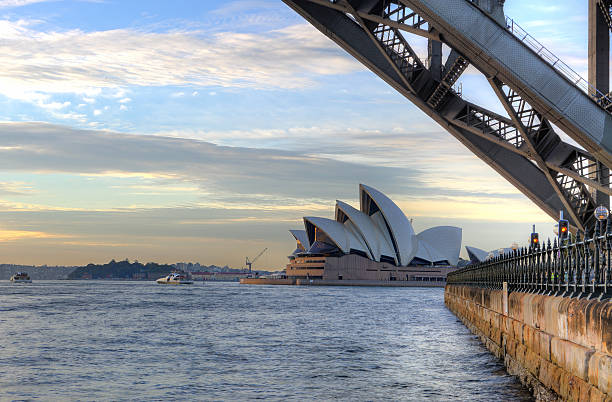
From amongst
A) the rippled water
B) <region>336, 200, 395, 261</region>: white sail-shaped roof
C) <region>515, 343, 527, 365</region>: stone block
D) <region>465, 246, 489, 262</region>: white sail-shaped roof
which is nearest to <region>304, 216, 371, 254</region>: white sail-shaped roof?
<region>336, 200, 395, 261</region>: white sail-shaped roof

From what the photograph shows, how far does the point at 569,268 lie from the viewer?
13492 mm

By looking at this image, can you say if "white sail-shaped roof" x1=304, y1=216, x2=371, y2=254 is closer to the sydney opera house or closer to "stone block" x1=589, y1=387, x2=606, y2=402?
the sydney opera house

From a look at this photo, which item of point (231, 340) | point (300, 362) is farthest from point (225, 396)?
point (231, 340)

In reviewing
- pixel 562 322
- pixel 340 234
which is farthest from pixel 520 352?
pixel 340 234

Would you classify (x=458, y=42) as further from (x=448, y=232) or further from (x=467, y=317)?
(x=448, y=232)

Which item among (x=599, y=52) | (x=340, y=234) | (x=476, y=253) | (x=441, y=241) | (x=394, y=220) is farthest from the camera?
(x=476, y=253)

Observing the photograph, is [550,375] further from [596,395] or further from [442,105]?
[442,105]

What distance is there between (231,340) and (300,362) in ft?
25.4

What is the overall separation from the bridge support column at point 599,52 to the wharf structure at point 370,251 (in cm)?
10342

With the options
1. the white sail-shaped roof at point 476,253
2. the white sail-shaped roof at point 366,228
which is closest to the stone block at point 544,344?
the white sail-shaped roof at point 366,228

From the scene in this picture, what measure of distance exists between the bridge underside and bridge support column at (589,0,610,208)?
630 mm

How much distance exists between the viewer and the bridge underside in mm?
23359

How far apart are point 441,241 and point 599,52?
431ft

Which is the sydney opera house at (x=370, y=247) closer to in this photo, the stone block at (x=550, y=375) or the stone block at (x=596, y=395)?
the stone block at (x=550, y=375)
